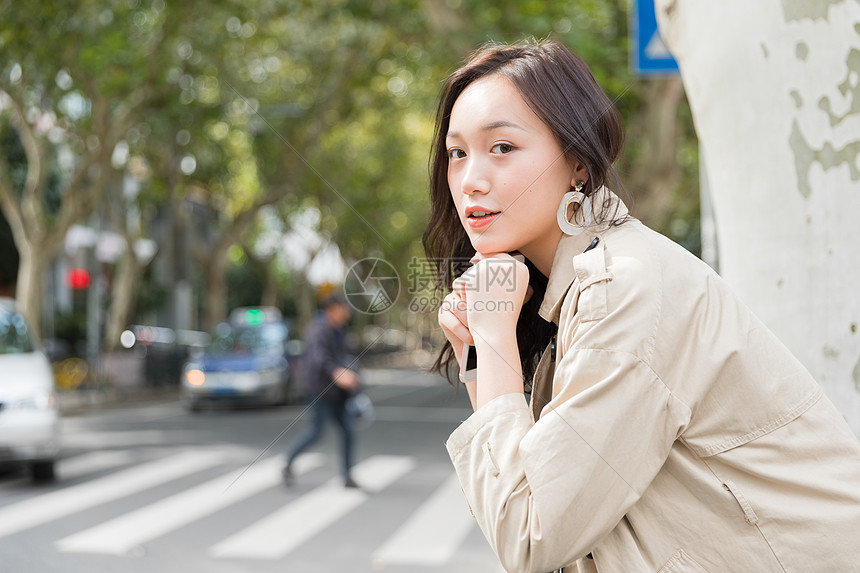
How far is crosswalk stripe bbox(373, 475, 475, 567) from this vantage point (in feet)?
17.4

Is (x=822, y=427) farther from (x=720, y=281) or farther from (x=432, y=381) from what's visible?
(x=432, y=381)

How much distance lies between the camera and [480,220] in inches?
52.2

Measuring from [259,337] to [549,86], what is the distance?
598 inches

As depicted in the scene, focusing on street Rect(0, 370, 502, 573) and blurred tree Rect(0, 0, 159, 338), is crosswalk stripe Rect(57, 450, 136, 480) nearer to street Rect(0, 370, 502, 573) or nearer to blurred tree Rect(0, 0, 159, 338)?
street Rect(0, 370, 502, 573)

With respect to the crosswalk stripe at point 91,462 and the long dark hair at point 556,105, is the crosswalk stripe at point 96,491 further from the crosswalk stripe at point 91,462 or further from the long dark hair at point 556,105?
the long dark hair at point 556,105

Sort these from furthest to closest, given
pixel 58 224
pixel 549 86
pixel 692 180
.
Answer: pixel 692 180 → pixel 58 224 → pixel 549 86

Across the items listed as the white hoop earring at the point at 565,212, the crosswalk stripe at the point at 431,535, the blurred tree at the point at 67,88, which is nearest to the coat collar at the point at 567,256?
the white hoop earring at the point at 565,212

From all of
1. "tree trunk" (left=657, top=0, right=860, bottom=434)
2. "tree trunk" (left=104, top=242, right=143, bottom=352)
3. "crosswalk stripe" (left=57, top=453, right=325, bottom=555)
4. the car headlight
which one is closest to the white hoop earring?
"tree trunk" (left=657, top=0, right=860, bottom=434)

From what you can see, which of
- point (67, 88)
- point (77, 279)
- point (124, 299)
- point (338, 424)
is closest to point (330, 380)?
point (338, 424)

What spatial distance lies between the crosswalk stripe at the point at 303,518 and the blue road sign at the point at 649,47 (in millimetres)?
3700

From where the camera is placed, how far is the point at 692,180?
20297 millimetres

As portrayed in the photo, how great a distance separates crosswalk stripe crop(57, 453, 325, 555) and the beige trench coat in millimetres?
3805

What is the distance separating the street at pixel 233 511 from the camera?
5.21 meters

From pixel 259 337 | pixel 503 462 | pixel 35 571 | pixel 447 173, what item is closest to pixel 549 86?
pixel 447 173
